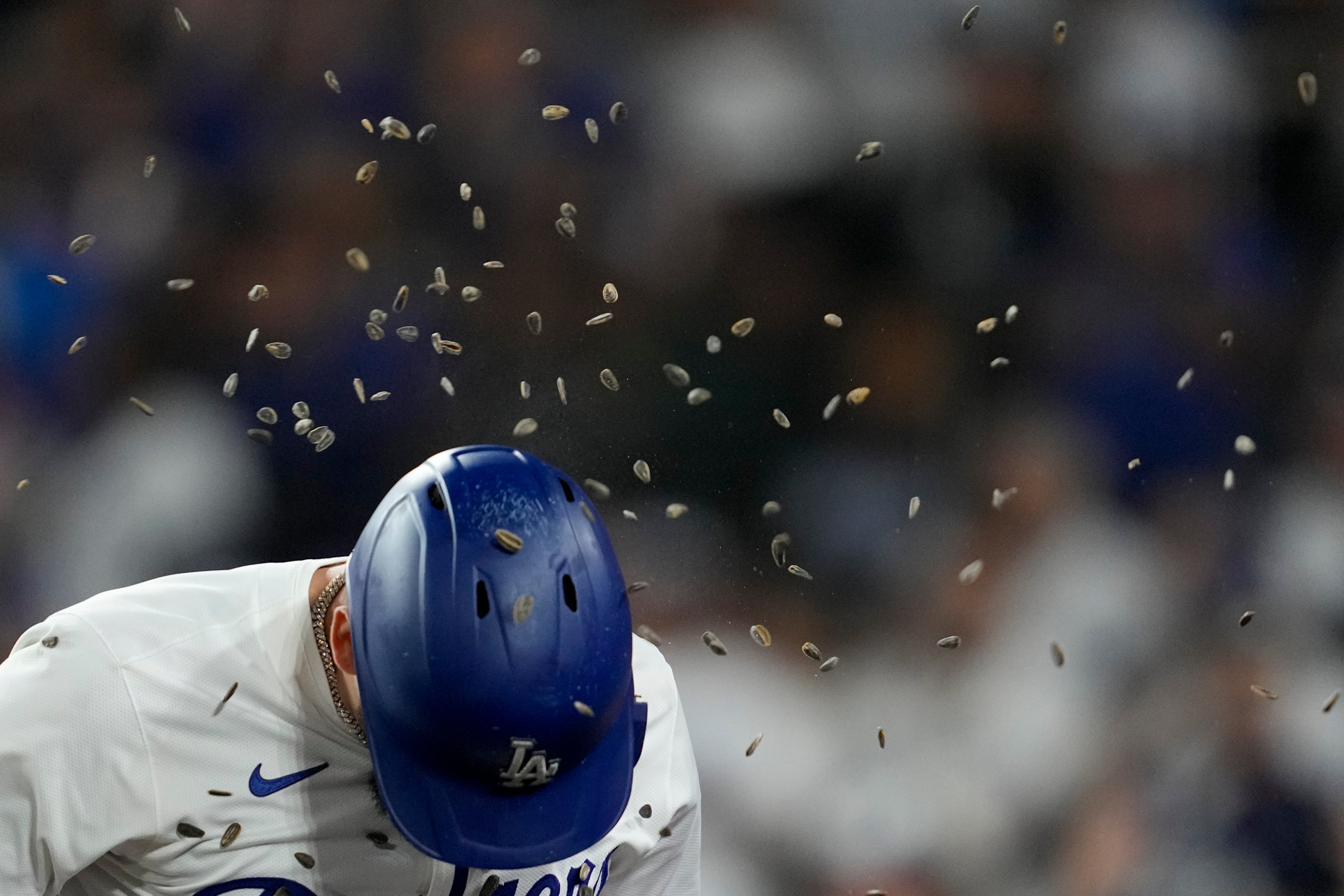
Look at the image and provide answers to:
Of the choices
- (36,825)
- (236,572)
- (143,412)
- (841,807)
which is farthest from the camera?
(841,807)

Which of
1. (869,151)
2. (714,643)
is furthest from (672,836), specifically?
(869,151)

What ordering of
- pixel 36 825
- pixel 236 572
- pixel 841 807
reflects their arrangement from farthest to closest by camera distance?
1. pixel 841 807
2. pixel 236 572
3. pixel 36 825

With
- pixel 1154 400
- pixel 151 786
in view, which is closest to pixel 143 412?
pixel 151 786

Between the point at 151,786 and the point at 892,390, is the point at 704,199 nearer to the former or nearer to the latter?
the point at 892,390

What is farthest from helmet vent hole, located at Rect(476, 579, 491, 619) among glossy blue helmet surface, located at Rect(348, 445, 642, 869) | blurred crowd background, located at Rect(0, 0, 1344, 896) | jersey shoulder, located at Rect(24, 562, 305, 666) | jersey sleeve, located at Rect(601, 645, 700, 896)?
blurred crowd background, located at Rect(0, 0, 1344, 896)

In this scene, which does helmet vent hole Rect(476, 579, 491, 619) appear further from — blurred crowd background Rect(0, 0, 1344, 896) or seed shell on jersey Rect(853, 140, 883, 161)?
seed shell on jersey Rect(853, 140, 883, 161)

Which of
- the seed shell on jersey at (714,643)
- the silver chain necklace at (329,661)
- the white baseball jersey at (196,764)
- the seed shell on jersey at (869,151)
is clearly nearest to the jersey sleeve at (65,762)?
the white baseball jersey at (196,764)
